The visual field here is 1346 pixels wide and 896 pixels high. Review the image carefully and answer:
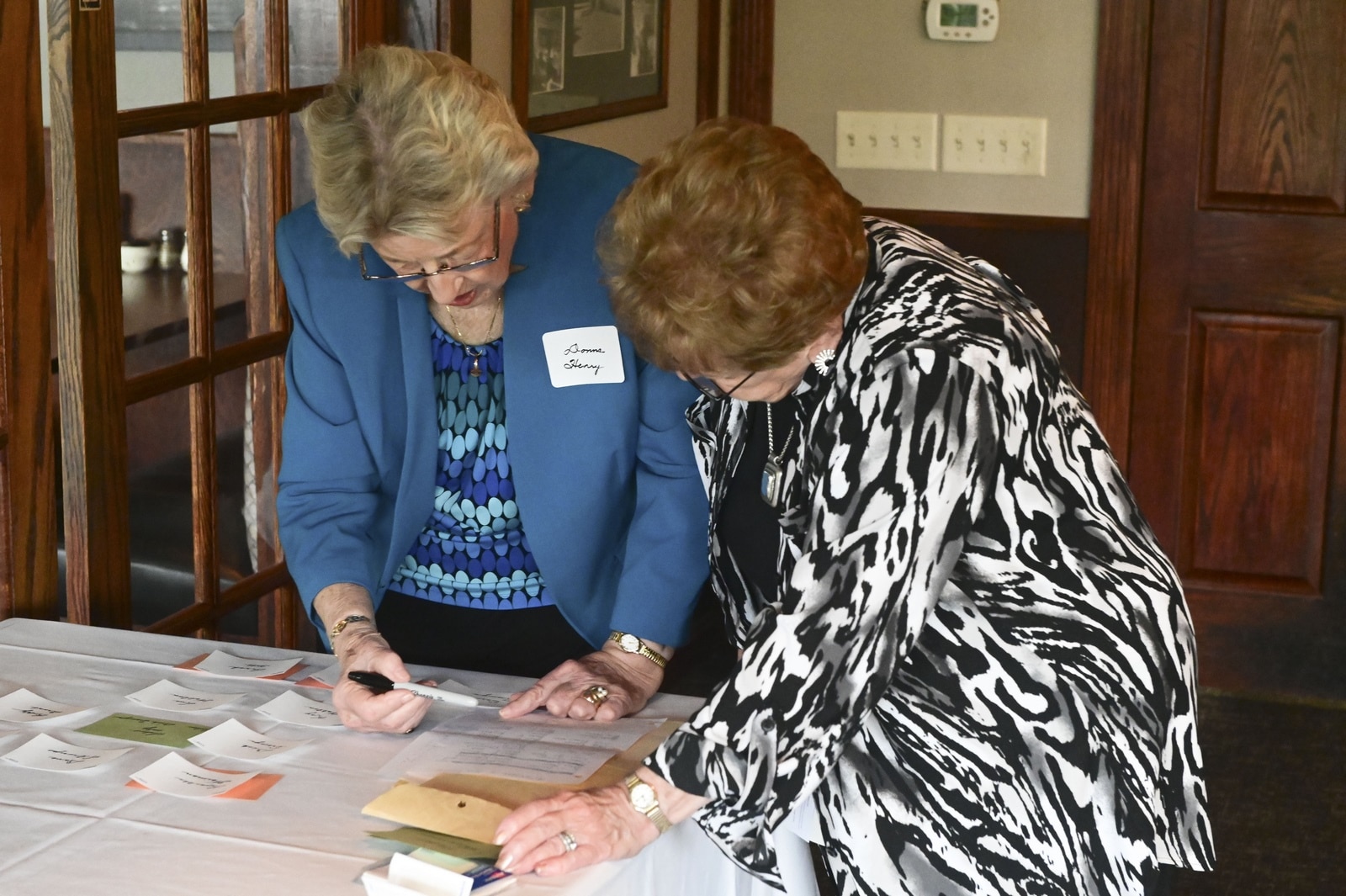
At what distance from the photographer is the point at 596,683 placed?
1778 millimetres

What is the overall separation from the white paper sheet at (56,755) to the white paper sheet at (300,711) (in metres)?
0.17

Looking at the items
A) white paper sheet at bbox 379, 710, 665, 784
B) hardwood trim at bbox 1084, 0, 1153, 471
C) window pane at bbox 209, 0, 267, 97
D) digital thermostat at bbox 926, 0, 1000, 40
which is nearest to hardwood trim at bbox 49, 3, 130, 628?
window pane at bbox 209, 0, 267, 97

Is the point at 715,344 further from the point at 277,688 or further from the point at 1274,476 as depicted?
the point at 1274,476

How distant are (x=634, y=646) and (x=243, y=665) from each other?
0.49m

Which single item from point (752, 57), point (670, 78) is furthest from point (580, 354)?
point (752, 57)

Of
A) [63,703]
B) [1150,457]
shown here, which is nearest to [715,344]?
[63,703]

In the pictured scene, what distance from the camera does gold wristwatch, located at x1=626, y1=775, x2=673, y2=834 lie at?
1.42 m

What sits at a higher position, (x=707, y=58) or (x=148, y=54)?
(x=707, y=58)

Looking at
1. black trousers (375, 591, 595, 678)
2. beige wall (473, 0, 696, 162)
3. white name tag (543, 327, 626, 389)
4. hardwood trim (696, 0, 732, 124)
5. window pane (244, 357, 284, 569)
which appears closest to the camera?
white name tag (543, 327, 626, 389)

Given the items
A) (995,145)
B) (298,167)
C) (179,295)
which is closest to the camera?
(179,295)

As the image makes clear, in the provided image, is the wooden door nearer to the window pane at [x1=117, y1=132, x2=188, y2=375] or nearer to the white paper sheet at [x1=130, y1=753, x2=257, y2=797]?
the window pane at [x1=117, y1=132, x2=188, y2=375]

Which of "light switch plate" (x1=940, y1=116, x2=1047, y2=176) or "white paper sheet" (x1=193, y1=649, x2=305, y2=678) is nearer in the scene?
"white paper sheet" (x1=193, y1=649, x2=305, y2=678)

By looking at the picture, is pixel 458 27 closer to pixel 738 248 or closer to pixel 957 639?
pixel 738 248

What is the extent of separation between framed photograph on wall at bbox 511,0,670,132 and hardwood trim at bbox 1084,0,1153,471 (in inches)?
46.0
